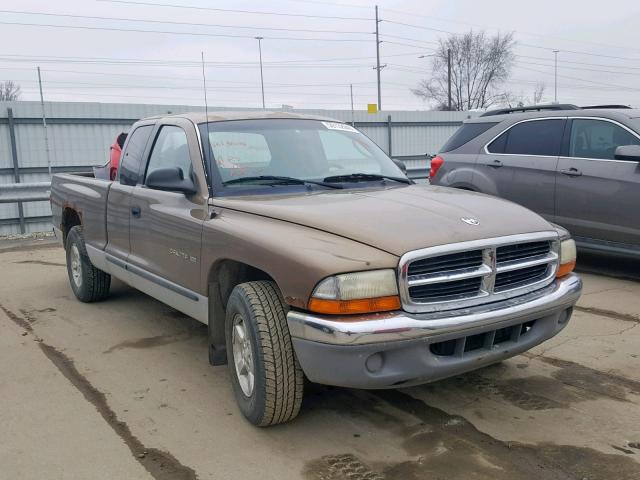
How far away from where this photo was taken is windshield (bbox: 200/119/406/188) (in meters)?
4.15

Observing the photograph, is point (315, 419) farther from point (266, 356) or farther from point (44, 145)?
point (44, 145)

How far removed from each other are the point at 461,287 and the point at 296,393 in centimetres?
102

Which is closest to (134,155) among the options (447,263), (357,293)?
(357,293)

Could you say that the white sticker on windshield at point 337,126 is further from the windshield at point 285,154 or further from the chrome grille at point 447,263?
the chrome grille at point 447,263

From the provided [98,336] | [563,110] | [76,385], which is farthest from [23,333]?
[563,110]

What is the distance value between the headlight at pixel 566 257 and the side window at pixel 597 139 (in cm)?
345

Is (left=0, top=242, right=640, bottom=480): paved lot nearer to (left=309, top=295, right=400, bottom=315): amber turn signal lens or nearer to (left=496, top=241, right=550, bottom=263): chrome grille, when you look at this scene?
(left=309, top=295, right=400, bottom=315): amber turn signal lens

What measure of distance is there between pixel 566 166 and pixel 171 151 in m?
4.54

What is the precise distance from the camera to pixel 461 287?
124 inches

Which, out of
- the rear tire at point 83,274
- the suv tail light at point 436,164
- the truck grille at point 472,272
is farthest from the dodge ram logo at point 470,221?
the suv tail light at point 436,164

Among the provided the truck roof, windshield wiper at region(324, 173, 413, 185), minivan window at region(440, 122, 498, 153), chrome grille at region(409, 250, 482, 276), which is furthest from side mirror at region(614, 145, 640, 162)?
chrome grille at region(409, 250, 482, 276)

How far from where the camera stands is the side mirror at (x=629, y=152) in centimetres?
632

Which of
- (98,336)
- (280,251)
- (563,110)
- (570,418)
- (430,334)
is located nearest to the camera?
(430,334)

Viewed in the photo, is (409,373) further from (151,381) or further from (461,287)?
(151,381)
